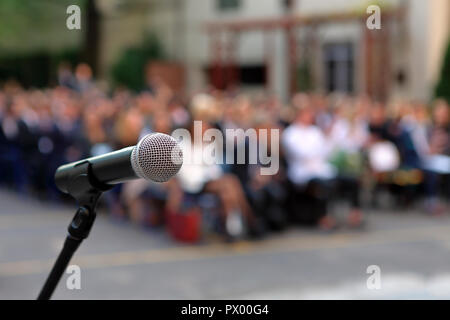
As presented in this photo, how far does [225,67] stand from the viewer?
79.3 ft

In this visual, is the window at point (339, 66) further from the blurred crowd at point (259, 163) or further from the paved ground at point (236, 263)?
the paved ground at point (236, 263)

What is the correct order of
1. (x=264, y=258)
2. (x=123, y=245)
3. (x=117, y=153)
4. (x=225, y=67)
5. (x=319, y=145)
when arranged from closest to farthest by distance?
(x=117, y=153) < (x=264, y=258) < (x=123, y=245) < (x=319, y=145) < (x=225, y=67)

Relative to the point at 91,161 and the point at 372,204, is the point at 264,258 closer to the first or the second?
the point at 372,204

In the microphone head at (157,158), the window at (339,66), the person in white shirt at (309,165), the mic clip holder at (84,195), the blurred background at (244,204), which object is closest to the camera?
the microphone head at (157,158)

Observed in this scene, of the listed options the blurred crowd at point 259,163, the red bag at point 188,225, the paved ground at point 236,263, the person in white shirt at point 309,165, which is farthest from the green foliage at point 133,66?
the red bag at point 188,225

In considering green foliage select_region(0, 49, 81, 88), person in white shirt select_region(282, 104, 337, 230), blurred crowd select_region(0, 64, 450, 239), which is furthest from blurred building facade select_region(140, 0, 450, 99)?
person in white shirt select_region(282, 104, 337, 230)

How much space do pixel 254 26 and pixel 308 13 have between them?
2.14m

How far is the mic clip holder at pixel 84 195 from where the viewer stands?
1.77m

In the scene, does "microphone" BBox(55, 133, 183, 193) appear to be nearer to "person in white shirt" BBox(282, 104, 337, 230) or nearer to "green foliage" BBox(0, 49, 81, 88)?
"person in white shirt" BBox(282, 104, 337, 230)

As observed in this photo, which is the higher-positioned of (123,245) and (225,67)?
(225,67)

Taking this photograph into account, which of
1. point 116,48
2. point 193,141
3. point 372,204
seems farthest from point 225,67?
point 193,141

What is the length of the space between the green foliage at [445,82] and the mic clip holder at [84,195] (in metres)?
16.9

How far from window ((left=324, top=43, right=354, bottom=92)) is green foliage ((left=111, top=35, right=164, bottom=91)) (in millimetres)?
6850

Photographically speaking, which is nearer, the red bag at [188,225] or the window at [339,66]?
the red bag at [188,225]
